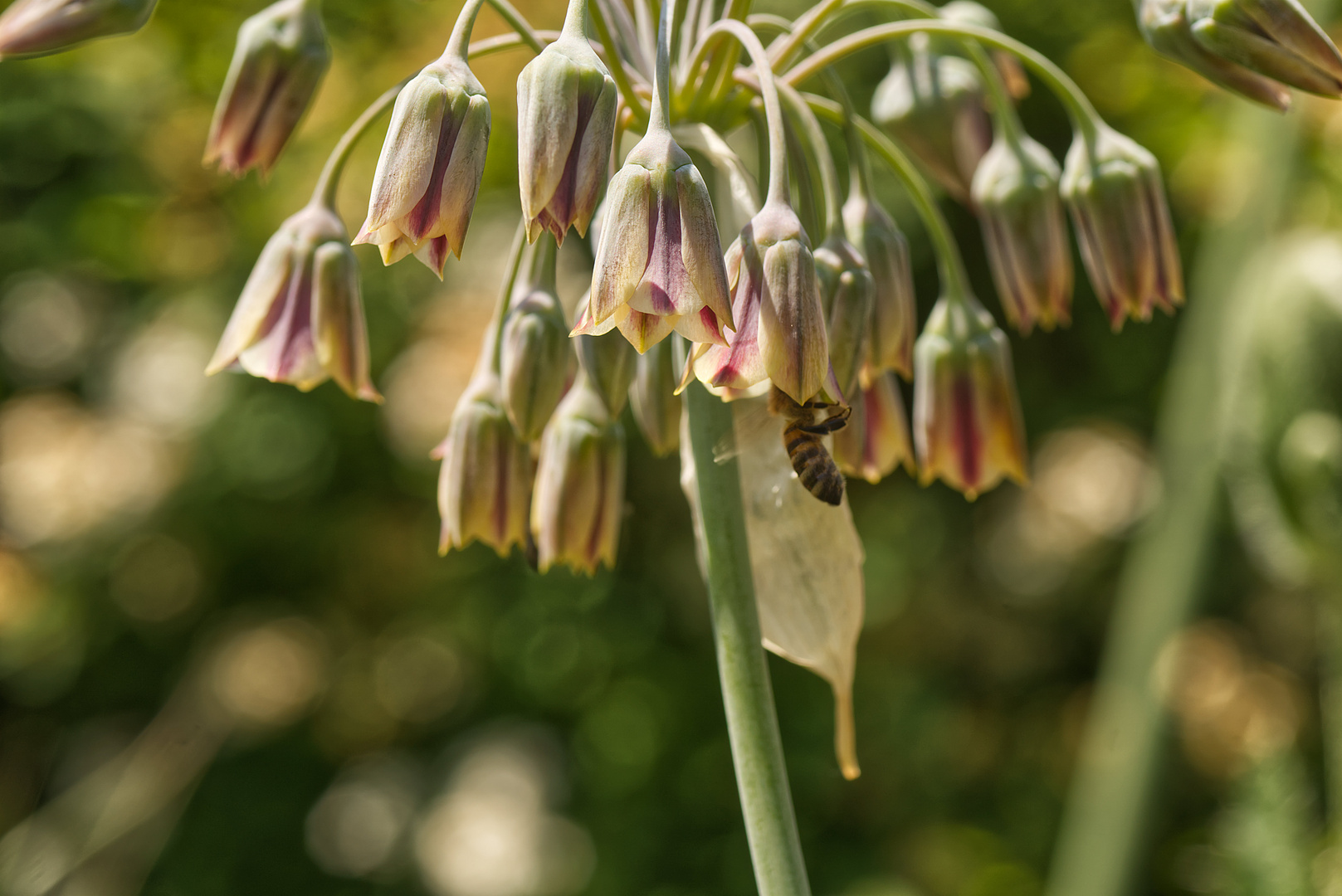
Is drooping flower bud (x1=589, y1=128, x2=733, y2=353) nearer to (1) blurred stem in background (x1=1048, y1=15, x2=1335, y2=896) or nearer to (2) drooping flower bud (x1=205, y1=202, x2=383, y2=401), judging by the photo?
(2) drooping flower bud (x1=205, y1=202, x2=383, y2=401)

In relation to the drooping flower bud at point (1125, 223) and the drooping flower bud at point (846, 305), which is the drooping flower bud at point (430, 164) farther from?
the drooping flower bud at point (1125, 223)

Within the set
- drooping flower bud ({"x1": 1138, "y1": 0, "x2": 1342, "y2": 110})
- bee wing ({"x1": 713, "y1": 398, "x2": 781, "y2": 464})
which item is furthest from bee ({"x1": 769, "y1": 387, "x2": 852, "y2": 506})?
drooping flower bud ({"x1": 1138, "y1": 0, "x2": 1342, "y2": 110})

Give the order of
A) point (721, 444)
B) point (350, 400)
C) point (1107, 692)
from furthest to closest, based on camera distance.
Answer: point (350, 400)
point (1107, 692)
point (721, 444)

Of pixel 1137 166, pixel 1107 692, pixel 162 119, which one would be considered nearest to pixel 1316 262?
pixel 1107 692

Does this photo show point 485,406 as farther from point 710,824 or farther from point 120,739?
point 120,739

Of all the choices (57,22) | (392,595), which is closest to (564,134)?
(57,22)

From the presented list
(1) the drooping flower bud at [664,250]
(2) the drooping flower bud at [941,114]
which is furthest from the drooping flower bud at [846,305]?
(2) the drooping flower bud at [941,114]
